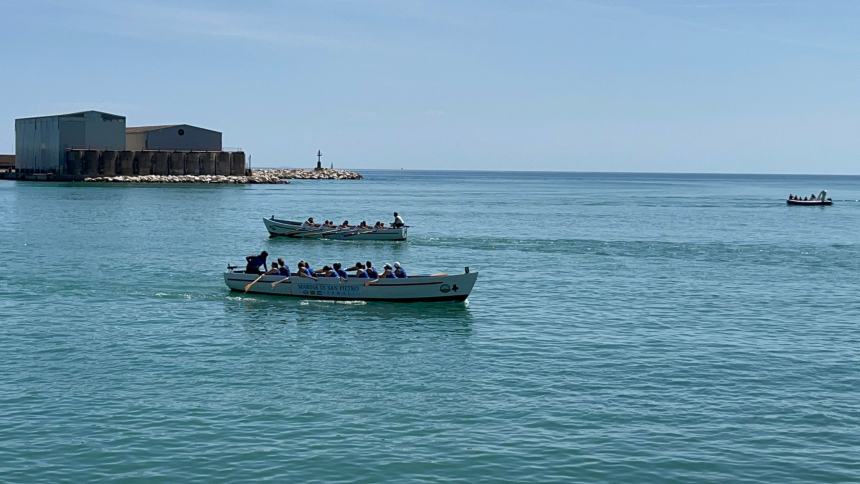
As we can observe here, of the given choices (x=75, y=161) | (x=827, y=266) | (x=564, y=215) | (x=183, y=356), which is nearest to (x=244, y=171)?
(x=75, y=161)

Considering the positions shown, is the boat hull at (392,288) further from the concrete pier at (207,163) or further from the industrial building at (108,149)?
the concrete pier at (207,163)

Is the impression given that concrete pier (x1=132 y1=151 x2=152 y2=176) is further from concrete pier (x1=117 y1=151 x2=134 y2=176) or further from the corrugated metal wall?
the corrugated metal wall

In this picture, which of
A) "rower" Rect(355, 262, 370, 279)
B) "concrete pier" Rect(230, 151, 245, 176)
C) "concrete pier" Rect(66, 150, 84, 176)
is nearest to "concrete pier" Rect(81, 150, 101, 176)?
"concrete pier" Rect(66, 150, 84, 176)

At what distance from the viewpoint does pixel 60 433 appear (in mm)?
22766

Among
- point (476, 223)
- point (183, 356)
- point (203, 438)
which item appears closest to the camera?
point (203, 438)

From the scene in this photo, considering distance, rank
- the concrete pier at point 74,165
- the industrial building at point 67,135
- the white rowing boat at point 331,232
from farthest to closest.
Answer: the concrete pier at point 74,165, the industrial building at point 67,135, the white rowing boat at point 331,232

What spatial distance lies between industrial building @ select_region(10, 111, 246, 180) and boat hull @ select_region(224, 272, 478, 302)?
12445cm

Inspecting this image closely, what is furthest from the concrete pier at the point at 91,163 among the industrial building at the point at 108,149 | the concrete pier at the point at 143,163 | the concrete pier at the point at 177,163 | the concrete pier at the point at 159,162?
the concrete pier at the point at 177,163

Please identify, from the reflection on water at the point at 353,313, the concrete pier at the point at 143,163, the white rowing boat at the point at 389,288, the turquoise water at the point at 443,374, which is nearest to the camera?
the turquoise water at the point at 443,374

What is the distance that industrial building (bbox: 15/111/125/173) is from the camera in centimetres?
15588

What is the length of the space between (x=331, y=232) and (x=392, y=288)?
3338 cm

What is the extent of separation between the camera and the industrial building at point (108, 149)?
15688cm

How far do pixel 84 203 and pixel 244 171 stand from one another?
7255 centimetres

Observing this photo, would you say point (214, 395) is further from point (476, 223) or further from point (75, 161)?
point (75, 161)
